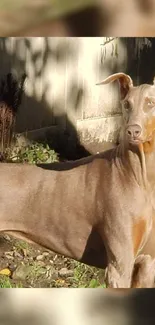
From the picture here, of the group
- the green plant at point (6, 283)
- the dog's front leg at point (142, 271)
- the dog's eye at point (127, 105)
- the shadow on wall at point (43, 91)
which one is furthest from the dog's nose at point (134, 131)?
the green plant at point (6, 283)

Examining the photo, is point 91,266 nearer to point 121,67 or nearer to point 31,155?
point 31,155

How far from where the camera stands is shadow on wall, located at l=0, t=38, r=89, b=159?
226 cm

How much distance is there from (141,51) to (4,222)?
0.68 metres

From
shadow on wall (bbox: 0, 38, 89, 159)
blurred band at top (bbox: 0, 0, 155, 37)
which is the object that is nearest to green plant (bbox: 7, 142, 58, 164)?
shadow on wall (bbox: 0, 38, 89, 159)

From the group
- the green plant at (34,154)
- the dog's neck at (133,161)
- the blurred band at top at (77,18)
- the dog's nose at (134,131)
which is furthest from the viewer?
the green plant at (34,154)

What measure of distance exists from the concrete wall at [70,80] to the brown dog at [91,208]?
11 centimetres

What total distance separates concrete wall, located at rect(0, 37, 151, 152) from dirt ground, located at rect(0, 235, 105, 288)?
0.39m

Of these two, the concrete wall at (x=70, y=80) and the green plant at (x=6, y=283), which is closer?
the concrete wall at (x=70, y=80)

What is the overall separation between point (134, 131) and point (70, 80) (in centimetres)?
33

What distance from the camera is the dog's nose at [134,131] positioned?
81.5 inches

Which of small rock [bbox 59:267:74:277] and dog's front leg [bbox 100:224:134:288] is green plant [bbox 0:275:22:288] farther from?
dog's front leg [bbox 100:224:134:288]

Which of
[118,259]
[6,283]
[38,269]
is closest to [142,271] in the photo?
[118,259]

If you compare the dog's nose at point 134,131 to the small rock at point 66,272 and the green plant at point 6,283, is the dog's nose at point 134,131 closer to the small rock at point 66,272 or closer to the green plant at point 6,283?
the small rock at point 66,272

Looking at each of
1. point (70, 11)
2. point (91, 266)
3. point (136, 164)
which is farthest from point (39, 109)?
point (70, 11)
